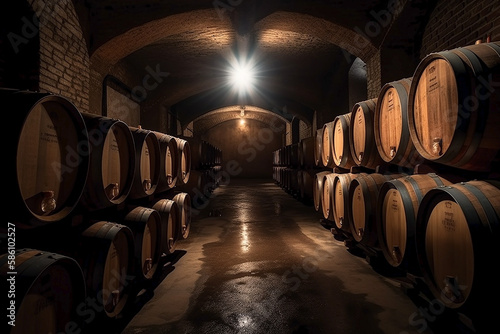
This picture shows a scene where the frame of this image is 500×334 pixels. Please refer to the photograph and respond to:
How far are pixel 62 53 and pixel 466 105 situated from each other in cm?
549

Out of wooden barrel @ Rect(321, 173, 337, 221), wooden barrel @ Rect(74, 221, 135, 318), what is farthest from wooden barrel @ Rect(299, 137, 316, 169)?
wooden barrel @ Rect(74, 221, 135, 318)

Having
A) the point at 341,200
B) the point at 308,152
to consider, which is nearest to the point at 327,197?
the point at 341,200

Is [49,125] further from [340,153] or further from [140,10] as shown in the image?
[140,10]

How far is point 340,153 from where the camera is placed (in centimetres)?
486

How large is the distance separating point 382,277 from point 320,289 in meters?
0.84

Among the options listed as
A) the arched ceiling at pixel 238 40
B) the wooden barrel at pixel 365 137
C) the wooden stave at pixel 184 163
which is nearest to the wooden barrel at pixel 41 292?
the wooden stave at pixel 184 163

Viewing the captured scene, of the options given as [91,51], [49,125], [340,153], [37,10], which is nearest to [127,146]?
[49,125]

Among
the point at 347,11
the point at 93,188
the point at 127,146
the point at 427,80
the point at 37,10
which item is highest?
the point at 347,11

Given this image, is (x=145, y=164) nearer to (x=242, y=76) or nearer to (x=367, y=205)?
(x=367, y=205)

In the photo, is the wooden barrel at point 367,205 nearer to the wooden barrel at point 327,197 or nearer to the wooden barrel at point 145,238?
the wooden barrel at point 327,197

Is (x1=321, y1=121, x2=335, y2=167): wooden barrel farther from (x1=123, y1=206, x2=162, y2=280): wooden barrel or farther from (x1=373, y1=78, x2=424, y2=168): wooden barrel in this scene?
(x1=123, y1=206, x2=162, y2=280): wooden barrel

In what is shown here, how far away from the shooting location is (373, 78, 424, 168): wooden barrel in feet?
9.31

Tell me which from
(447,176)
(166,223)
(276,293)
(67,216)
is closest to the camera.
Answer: (67,216)

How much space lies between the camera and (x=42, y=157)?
1.67 m
